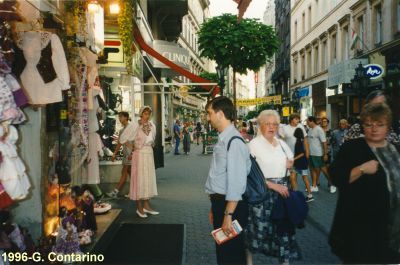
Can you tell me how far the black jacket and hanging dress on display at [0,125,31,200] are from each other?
103 inches

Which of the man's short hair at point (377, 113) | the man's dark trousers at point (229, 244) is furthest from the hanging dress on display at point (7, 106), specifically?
the man's short hair at point (377, 113)

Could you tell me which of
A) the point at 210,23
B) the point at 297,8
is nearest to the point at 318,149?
the point at 210,23

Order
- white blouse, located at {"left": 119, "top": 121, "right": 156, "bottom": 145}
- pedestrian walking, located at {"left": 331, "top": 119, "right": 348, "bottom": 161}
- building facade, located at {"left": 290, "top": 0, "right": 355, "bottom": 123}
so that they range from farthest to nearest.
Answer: building facade, located at {"left": 290, "top": 0, "right": 355, "bottom": 123}, pedestrian walking, located at {"left": 331, "top": 119, "right": 348, "bottom": 161}, white blouse, located at {"left": 119, "top": 121, "right": 156, "bottom": 145}

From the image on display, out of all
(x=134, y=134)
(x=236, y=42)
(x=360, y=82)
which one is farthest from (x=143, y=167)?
(x=236, y=42)

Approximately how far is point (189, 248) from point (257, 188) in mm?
2265

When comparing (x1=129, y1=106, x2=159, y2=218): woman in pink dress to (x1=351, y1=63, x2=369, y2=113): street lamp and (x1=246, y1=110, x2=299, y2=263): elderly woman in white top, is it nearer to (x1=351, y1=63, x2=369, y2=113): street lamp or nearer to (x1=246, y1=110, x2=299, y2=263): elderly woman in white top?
(x1=246, y1=110, x2=299, y2=263): elderly woman in white top

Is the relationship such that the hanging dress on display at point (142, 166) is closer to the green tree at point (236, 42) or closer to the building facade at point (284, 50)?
the green tree at point (236, 42)

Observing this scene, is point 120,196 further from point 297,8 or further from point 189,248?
point 297,8

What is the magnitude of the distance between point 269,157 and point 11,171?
2603 mm

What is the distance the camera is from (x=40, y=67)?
4734 mm

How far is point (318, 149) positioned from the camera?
1067cm

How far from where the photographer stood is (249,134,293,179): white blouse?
4.81 meters

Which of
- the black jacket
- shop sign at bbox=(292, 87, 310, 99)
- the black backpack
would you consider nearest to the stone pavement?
the black backpack

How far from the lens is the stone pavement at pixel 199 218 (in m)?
5.64
